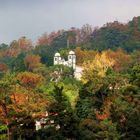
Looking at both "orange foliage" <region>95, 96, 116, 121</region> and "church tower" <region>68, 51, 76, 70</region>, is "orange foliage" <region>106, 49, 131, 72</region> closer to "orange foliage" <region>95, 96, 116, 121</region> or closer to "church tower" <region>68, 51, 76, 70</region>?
"church tower" <region>68, 51, 76, 70</region>

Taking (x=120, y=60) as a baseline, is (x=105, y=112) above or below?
below

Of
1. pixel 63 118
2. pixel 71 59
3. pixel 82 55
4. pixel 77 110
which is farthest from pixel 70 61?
pixel 63 118

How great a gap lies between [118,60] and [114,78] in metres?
38.3

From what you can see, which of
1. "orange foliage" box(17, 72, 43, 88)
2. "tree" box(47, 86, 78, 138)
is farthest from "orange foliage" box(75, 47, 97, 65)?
"tree" box(47, 86, 78, 138)

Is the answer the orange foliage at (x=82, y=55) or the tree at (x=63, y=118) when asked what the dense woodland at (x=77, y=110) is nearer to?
the tree at (x=63, y=118)

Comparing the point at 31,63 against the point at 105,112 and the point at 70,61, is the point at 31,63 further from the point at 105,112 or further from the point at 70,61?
the point at 105,112

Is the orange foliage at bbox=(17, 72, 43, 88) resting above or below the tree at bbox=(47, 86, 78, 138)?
above

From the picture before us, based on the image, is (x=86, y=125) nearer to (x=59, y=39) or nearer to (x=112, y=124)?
(x=112, y=124)

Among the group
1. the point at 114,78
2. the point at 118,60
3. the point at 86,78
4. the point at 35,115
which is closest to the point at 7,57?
the point at 118,60

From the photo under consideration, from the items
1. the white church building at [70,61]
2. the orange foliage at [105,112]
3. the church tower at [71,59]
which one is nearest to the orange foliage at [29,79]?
the white church building at [70,61]

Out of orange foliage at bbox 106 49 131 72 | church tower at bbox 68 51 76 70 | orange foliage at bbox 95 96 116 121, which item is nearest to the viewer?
orange foliage at bbox 95 96 116 121

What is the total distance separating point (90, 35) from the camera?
126m

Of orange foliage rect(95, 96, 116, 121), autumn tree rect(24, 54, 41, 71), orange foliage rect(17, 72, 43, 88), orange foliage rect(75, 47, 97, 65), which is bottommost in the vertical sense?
orange foliage rect(95, 96, 116, 121)

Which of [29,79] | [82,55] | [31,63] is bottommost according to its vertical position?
[29,79]
